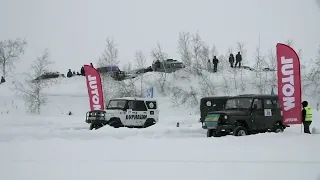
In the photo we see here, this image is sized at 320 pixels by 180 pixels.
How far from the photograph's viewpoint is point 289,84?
15.2 m

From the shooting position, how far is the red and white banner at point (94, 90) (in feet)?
77.7

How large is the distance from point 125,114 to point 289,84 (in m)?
8.68

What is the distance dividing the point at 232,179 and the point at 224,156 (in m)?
2.55

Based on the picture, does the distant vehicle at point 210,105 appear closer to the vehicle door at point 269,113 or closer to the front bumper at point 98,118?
A: the vehicle door at point 269,113

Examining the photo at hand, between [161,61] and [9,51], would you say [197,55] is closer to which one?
[161,61]

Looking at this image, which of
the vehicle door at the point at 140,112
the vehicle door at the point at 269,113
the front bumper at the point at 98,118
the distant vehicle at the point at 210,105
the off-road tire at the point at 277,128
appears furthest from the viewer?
the distant vehicle at the point at 210,105

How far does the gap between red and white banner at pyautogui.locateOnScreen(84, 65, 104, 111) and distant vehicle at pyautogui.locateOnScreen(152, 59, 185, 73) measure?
27352 mm

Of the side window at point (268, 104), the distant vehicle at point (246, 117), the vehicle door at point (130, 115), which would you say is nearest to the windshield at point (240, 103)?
the distant vehicle at point (246, 117)

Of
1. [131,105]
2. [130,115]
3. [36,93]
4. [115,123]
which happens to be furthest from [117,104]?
[36,93]

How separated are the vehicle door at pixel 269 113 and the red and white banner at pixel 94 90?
11552 mm

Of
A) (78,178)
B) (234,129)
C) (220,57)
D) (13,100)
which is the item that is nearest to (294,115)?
(234,129)

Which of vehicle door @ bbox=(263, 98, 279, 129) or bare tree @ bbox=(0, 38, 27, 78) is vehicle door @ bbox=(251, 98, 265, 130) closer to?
vehicle door @ bbox=(263, 98, 279, 129)

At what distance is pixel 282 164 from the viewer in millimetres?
8352

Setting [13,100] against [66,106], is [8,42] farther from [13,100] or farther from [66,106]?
[66,106]
